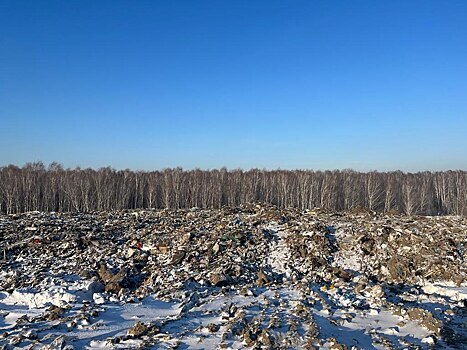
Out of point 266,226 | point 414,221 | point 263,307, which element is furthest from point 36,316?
point 414,221

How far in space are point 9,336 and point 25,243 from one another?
325 inches

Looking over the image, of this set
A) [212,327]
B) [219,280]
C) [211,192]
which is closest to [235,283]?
[219,280]

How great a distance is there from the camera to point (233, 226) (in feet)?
59.1

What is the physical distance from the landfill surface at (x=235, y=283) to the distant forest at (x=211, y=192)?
23184 millimetres

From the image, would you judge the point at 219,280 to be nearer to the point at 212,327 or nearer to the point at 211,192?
the point at 212,327

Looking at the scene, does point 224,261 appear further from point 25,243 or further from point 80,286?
point 25,243

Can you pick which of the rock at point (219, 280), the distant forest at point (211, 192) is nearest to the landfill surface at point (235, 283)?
the rock at point (219, 280)

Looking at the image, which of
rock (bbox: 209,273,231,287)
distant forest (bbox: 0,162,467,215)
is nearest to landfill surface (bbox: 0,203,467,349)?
rock (bbox: 209,273,231,287)

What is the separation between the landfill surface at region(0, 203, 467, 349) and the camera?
823cm

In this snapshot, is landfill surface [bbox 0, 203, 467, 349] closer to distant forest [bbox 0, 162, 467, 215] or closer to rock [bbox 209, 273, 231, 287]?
rock [bbox 209, 273, 231, 287]

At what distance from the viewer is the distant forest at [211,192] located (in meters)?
41.7

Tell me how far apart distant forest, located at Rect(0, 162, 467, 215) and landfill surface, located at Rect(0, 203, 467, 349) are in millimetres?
23184

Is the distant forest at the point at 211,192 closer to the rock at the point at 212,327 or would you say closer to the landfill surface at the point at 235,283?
the landfill surface at the point at 235,283

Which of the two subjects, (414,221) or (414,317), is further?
(414,221)
